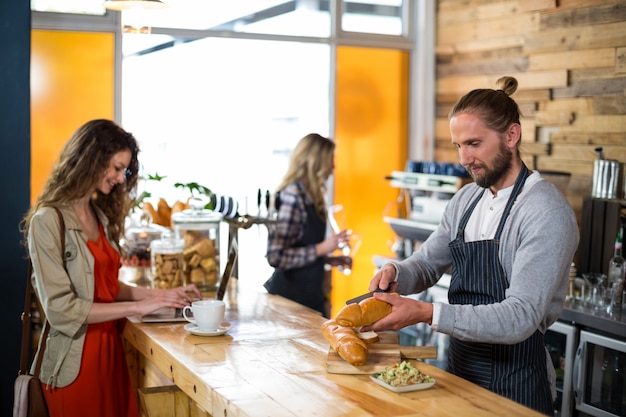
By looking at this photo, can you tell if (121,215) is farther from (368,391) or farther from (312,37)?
(312,37)

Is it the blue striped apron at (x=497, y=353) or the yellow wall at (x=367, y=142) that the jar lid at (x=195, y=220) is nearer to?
the blue striped apron at (x=497, y=353)

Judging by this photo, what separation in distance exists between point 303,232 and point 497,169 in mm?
1952

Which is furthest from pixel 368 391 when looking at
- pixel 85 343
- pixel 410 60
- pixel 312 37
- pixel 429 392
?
pixel 410 60

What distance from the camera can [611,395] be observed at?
388 cm

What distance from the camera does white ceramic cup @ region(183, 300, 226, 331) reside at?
287 cm

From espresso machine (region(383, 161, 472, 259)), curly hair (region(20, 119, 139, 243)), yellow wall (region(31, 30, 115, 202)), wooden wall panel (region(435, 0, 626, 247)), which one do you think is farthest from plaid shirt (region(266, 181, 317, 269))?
yellow wall (region(31, 30, 115, 202))

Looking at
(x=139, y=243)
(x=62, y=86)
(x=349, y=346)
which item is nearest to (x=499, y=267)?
(x=349, y=346)

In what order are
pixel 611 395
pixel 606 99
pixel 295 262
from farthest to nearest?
pixel 606 99
pixel 295 262
pixel 611 395

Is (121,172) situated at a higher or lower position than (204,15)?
lower

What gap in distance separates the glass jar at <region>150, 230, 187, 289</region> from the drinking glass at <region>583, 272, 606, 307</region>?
→ 6.53 feet

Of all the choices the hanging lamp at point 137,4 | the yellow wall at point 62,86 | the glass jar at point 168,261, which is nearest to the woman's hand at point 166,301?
the glass jar at point 168,261

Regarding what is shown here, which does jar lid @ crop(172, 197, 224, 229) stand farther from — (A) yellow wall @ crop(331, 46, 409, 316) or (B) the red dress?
(A) yellow wall @ crop(331, 46, 409, 316)

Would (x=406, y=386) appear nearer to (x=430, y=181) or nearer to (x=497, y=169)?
(x=497, y=169)

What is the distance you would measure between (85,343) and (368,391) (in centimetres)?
127
